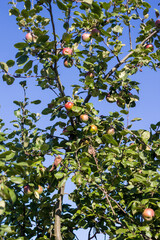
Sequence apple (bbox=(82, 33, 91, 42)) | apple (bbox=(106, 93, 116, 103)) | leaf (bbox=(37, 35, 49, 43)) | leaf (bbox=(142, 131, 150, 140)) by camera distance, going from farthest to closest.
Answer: apple (bbox=(106, 93, 116, 103))
apple (bbox=(82, 33, 91, 42))
leaf (bbox=(142, 131, 150, 140))
leaf (bbox=(37, 35, 49, 43))

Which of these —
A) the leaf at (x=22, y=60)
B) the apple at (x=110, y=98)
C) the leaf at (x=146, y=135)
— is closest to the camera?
the leaf at (x=22, y=60)

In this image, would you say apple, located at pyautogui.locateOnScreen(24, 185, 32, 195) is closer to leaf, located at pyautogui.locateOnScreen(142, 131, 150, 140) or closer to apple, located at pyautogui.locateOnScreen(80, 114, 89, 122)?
apple, located at pyautogui.locateOnScreen(80, 114, 89, 122)

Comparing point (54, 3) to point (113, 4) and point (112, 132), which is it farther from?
point (112, 132)

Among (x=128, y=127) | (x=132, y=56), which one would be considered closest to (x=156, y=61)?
(x=132, y=56)

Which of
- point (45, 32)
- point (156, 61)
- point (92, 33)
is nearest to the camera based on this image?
point (45, 32)

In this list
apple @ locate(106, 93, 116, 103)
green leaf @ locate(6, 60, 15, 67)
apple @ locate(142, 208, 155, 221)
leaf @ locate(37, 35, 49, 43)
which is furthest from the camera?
apple @ locate(106, 93, 116, 103)

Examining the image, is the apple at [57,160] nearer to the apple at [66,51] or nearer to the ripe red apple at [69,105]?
the ripe red apple at [69,105]

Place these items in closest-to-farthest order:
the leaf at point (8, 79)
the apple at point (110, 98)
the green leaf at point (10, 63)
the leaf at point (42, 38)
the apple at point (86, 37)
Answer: the leaf at point (42, 38) → the green leaf at point (10, 63) → the leaf at point (8, 79) → the apple at point (86, 37) → the apple at point (110, 98)

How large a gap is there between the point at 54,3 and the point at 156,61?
2245 millimetres

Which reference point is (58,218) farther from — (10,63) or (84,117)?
(10,63)

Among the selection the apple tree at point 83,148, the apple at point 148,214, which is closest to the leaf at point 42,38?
the apple tree at point 83,148

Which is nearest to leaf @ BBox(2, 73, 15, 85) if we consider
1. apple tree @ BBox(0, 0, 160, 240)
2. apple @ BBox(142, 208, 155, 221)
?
apple tree @ BBox(0, 0, 160, 240)

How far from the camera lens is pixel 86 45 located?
496cm

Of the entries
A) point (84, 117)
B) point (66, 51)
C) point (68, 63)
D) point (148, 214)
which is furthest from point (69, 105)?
point (148, 214)
